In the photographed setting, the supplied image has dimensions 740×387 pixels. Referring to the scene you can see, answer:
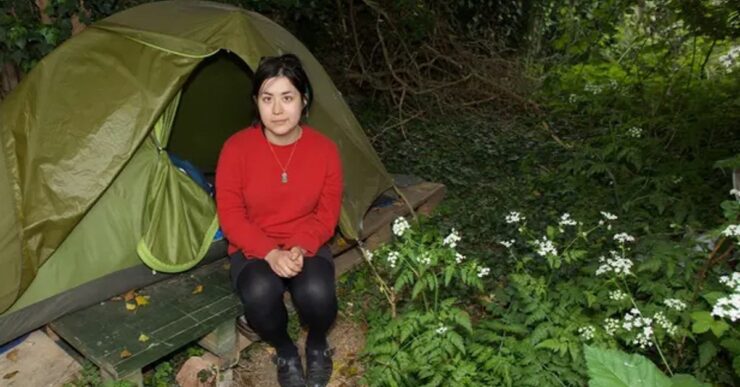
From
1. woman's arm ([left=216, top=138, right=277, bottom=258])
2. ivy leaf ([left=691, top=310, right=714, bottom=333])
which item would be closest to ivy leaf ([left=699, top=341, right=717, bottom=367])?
ivy leaf ([left=691, top=310, right=714, bottom=333])

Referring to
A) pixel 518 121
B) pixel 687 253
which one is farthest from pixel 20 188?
pixel 518 121

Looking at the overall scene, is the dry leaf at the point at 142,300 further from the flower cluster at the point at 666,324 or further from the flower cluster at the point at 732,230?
the flower cluster at the point at 732,230

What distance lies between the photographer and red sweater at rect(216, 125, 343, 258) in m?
2.45

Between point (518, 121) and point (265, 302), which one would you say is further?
point (518, 121)

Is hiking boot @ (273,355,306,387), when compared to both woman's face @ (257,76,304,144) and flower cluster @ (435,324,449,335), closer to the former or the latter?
flower cluster @ (435,324,449,335)

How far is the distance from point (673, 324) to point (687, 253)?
43 centimetres

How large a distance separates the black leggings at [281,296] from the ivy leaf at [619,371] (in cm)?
124

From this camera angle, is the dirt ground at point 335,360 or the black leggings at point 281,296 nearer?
the black leggings at point 281,296

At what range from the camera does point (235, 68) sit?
3518 millimetres

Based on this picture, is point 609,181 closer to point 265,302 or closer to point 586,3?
point 265,302

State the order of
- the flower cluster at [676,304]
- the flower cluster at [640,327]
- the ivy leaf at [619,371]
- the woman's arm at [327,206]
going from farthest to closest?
the woman's arm at [327,206] < the flower cluster at [676,304] < the flower cluster at [640,327] < the ivy leaf at [619,371]

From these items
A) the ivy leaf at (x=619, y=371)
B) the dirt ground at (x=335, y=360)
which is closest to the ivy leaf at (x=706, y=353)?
the ivy leaf at (x=619, y=371)

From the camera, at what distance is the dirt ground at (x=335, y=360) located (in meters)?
2.55

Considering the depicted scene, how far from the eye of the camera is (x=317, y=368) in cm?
247
